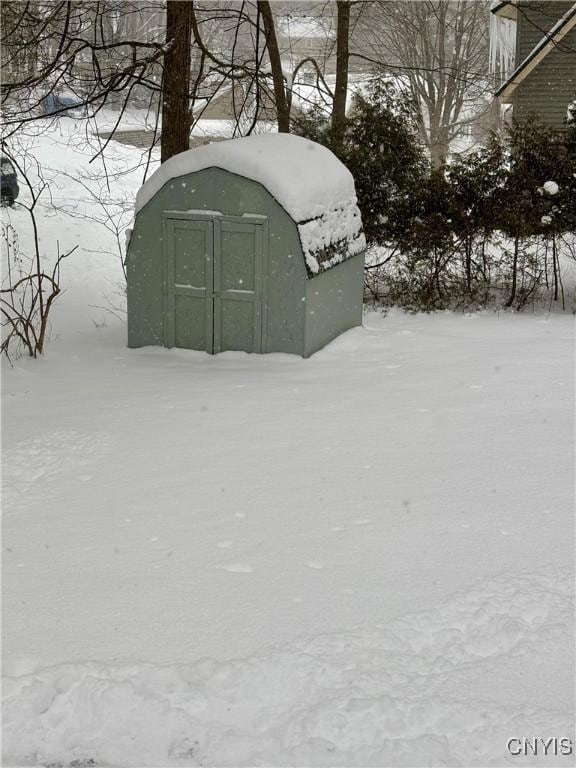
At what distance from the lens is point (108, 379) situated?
9438mm

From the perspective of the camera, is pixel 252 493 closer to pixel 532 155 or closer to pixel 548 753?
pixel 548 753

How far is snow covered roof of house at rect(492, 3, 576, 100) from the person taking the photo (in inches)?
790

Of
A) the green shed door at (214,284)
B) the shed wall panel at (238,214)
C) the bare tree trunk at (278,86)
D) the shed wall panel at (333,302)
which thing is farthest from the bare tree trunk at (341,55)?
the green shed door at (214,284)

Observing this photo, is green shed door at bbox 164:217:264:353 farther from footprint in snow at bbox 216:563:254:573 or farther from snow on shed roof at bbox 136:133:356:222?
footprint in snow at bbox 216:563:254:573

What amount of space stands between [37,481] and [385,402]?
3.12 metres

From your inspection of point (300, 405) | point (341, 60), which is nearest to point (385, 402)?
point (300, 405)

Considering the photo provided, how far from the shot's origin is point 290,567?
204 inches

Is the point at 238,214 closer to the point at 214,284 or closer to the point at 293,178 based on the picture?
the point at 293,178

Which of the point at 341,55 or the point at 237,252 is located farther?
the point at 341,55

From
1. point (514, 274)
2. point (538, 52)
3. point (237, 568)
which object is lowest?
point (237, 568)

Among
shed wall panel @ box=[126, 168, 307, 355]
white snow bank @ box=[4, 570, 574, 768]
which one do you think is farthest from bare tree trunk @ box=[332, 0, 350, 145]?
white snow bank @ box=[4, 570, 574, 768]

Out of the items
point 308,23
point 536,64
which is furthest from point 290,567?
point 308,23

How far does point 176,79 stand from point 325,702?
9.54 meters

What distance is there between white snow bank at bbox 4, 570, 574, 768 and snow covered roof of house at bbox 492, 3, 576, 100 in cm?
1805
